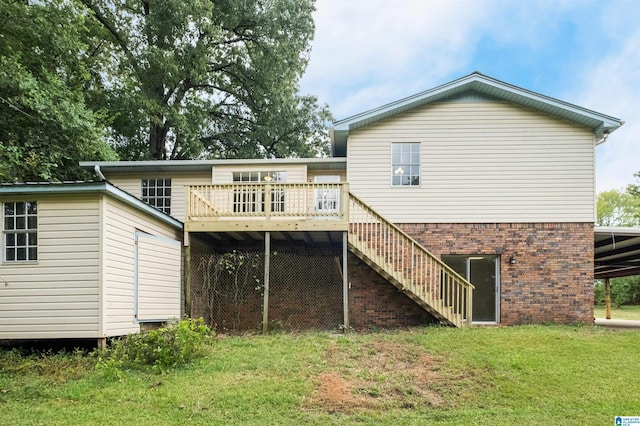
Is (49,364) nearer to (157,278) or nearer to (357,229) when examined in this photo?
(157,278)

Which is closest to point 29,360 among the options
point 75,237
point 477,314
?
point 75,237

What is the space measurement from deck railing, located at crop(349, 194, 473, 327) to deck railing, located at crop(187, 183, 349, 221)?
550mm

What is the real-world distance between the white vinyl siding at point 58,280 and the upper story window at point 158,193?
5497mm

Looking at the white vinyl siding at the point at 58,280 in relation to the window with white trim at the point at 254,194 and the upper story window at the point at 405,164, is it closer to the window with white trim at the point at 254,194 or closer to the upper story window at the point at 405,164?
the window with white trim at the point at 254,194

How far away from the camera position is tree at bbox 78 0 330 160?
20.0 meters

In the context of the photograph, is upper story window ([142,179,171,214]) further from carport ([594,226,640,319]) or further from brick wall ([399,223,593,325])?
carport ([594,226,640,319])

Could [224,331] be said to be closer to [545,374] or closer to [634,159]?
[545,374]

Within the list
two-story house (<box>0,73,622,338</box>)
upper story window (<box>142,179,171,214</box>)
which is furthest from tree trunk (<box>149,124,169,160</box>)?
two-story house (<box>0,73,622,338</box>)

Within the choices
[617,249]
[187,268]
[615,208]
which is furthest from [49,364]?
[615,208]

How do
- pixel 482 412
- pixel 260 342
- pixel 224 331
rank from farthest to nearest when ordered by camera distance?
pixel 224 331, pixel 260 342, pixel 482 412

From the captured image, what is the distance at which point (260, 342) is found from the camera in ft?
30.1

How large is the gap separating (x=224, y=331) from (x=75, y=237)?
4.77 m

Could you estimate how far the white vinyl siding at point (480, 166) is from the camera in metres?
12.1

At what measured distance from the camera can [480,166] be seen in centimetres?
1226
